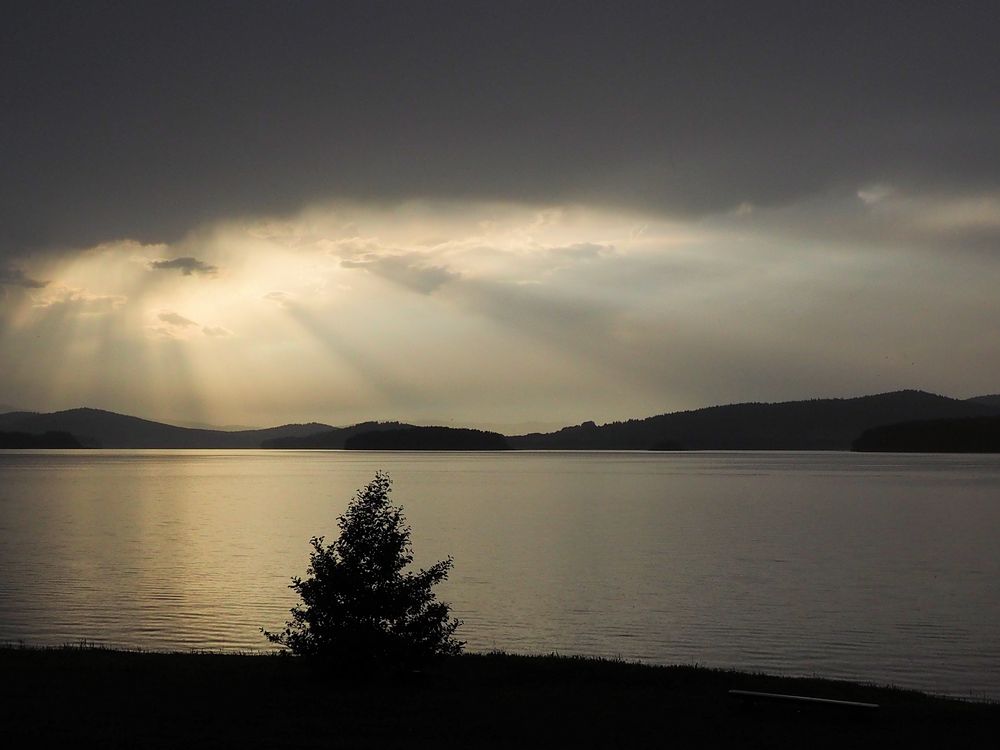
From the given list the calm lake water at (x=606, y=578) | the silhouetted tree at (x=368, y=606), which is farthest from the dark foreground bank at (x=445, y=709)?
the calm lake water at (x=606, y=578)

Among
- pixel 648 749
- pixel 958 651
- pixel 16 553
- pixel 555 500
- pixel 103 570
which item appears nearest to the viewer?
pixel 648 749

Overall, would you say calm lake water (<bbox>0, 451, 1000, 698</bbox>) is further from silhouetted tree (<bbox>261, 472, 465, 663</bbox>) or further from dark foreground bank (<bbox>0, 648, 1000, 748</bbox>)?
silhouetted tree (<bbox>261, 472, 465, 663</bbox>)

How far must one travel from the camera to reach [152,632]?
30.1 metres

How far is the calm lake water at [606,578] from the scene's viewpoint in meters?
28.6

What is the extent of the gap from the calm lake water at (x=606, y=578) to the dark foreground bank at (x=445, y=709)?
337 inches

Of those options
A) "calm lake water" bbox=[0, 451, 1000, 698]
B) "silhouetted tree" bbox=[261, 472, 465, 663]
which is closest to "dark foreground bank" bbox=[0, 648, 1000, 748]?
"silhouetted tree" bbox=[261, 472, 465, 663]

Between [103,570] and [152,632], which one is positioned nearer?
[152,632]

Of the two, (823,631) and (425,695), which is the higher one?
(425,695)

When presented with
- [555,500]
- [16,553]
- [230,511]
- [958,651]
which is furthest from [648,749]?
[555,500]

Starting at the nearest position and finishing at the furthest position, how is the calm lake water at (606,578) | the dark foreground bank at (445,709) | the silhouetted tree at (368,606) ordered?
A: the dark foreground bank at (445,709) < the silhouetted tree at (368,606) < the calm lake water at (606,578)

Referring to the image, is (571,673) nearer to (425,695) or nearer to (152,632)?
(425,695)

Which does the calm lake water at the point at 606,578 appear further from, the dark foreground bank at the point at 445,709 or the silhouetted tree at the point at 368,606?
the silhouetted tree at the point at 368,606

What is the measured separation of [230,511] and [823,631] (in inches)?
2516

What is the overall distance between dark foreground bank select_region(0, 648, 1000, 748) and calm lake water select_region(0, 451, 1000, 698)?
8.57 meters
